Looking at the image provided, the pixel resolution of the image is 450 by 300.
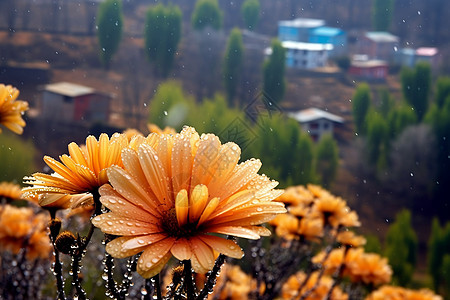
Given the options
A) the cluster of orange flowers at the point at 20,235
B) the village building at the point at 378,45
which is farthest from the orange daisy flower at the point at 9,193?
the village building at the point at 378,45

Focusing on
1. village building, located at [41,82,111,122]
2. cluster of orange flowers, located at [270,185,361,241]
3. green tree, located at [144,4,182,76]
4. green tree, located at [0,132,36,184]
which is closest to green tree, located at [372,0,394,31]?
green tree, located at [144,4,182,76]

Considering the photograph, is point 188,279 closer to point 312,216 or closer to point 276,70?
point 312,216

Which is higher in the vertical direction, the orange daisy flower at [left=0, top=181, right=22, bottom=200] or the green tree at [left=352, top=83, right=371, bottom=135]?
the orange daisy flower at [left=0, top=181, right=22, bottom=200]

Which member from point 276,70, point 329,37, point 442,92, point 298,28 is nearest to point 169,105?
point 276,70

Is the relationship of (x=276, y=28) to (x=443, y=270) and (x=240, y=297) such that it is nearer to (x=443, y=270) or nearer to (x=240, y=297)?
(x=443, y=270)

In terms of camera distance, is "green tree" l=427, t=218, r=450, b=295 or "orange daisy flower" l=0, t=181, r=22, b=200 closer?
"orange daisy flower" l=0, t=181, r=22, b=200

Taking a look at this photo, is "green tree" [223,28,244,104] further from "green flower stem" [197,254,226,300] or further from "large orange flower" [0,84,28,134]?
"green flower stem" [197,254,226,300]
